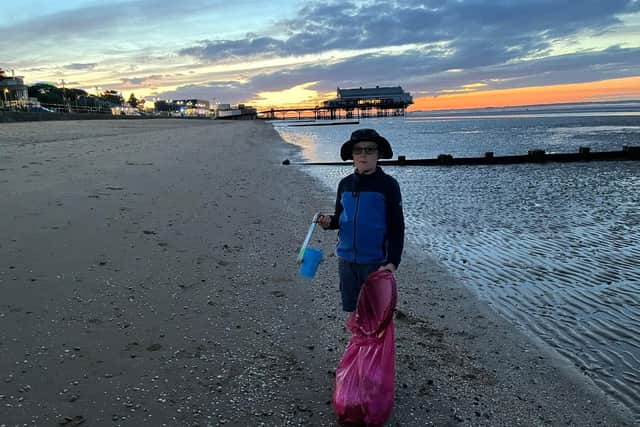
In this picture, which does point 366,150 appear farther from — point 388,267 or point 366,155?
point 388,267

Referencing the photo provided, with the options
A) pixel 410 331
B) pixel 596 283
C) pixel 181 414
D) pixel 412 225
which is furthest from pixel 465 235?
pixel 181 414

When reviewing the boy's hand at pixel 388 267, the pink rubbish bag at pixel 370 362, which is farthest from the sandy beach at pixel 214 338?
the boy's hand at pixel 388 267

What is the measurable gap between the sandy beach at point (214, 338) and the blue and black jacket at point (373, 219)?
0.97m

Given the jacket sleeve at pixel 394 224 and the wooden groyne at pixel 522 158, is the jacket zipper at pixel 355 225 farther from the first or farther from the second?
the wooden groyne at pixel 522 158

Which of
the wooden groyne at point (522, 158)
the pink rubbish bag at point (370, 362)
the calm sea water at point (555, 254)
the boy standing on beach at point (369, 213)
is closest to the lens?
the pink rubbish bag at point (370, 362)

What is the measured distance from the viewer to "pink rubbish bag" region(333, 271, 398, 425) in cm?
263

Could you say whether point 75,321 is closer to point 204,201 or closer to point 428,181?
point 204,201

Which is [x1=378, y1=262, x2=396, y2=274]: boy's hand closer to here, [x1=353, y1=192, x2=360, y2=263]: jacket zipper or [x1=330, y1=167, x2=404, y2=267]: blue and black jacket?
[x1=330, y1=167, x2=404, y2=267]: blue and black jacket

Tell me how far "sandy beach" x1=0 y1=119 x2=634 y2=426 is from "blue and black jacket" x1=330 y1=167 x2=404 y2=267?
97 cm

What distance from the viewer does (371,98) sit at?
140375mm

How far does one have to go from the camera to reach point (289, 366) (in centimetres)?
329

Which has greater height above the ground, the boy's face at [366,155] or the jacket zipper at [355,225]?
the boy's face at [366,155]

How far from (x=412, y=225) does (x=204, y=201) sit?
13.5 feet

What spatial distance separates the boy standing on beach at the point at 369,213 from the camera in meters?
2.92
